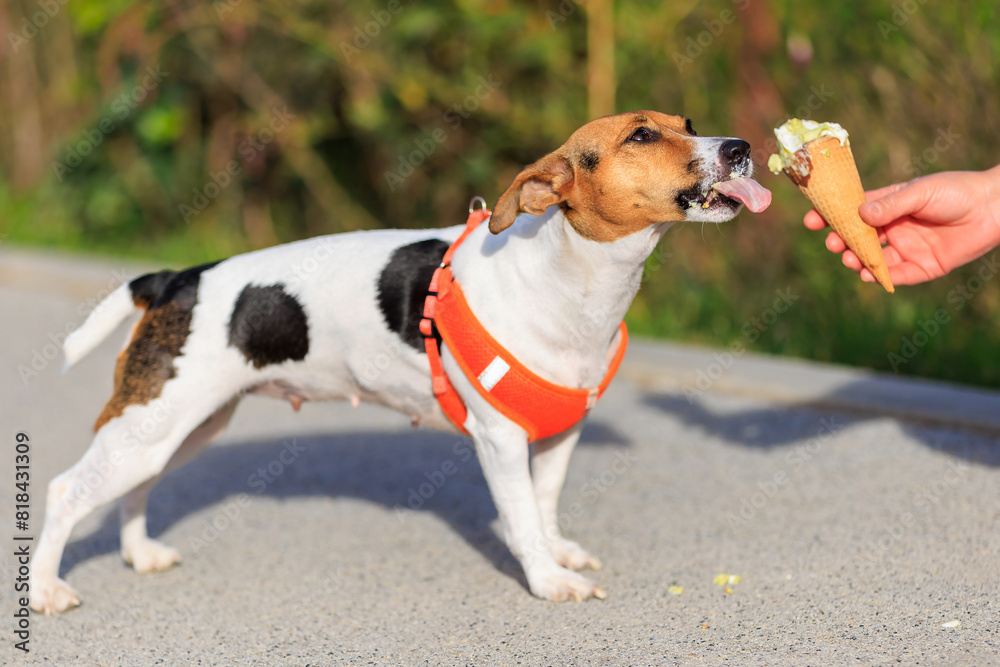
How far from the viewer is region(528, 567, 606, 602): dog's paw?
3.61 meters

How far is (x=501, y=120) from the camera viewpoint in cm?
761

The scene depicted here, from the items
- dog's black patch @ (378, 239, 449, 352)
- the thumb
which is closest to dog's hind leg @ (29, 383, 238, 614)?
dog's black patch @ (378, 239, 449, 352)

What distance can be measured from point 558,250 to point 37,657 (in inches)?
81.0

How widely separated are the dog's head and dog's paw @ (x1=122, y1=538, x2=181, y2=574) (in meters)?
1.87

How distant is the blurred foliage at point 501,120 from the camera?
6391 mm

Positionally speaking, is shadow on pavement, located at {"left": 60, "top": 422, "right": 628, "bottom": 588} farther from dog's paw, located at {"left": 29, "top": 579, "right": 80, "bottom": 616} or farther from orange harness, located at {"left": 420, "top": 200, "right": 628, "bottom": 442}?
orange harness, located at {"left": 420, "top": 200, "right": 628, "bottom": 442}

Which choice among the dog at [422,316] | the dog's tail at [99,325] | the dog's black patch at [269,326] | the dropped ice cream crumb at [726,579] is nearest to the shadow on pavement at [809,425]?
the dropped ice cream crumb at [726,579]

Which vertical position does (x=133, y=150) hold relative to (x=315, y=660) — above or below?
below

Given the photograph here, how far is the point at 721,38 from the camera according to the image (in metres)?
7.32

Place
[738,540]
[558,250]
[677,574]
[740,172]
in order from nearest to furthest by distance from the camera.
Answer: [740,172]
[558,250]
[677,574]
[738,540]

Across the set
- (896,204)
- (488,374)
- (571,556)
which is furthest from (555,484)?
(896,204)

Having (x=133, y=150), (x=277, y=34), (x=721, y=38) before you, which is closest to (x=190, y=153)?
(x=133, y=150)

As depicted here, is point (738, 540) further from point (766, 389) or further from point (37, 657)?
point (37, 657)

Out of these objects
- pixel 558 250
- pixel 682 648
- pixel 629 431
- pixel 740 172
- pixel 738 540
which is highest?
pixel 740 172
